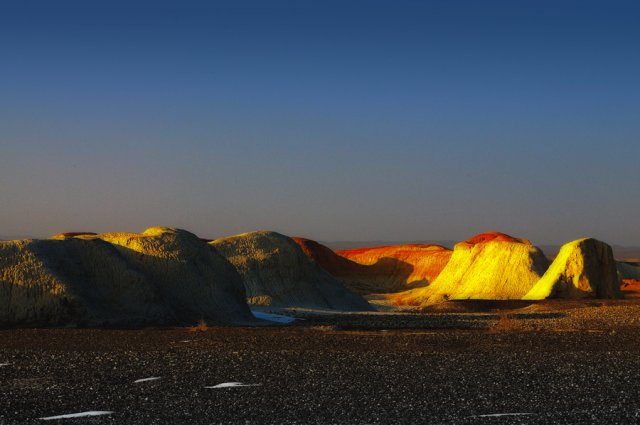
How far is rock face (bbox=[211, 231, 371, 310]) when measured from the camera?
4850cm

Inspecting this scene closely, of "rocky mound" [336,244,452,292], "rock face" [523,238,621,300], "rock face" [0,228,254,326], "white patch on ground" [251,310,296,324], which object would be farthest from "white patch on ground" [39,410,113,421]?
"rocky mound" [336,244,452,292]

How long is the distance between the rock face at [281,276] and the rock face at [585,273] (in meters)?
11.5

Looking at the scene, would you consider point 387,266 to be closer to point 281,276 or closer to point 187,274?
point 281,276

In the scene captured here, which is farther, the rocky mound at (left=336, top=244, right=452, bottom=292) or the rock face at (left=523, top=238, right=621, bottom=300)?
the rocky mound at (left=336, top=244, right=452, bottom=292)

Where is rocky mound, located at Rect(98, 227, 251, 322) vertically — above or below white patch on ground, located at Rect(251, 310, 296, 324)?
above

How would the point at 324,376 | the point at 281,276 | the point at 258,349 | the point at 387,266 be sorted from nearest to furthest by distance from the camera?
1. the point at 324,376
2. the point at 258,349
3. the point at 281,276
4. the point at 387,266

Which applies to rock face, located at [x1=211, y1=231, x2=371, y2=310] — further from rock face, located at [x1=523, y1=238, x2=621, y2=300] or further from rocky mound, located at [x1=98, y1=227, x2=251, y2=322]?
rocky mound, located at [x1=98, y1=227, x2=251, y2=322]

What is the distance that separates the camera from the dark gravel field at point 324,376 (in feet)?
37.7

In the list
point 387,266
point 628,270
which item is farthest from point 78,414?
point 628,270

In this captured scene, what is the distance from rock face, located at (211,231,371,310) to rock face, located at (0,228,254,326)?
13.8m

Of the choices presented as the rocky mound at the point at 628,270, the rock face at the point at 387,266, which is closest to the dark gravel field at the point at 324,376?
the rock face at the point at 387,266

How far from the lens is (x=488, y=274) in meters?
66.0

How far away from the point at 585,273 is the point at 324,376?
36.3 meters

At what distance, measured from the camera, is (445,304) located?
1917 inches
